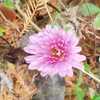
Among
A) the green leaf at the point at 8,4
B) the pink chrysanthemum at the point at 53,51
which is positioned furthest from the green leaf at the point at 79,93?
the green leaf at the point at 8,4

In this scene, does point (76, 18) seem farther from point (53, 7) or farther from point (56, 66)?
point (56, 66)

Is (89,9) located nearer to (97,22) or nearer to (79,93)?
(97,22)

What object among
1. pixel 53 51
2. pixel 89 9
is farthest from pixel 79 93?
pixel 89 9

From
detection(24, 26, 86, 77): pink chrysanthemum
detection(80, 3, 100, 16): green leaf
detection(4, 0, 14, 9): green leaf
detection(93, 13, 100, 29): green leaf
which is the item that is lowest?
detection(24, 26, 86, 77): pink chrysanthemum

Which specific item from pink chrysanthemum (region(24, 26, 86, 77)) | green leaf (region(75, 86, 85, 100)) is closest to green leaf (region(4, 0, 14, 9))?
pink chrysanthemum (region(24, 26, 86, 77))

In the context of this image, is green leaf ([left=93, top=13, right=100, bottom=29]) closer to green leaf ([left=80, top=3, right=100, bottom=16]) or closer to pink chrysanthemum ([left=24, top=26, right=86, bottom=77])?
green leaf ([left=80, top=3, right=100, bottom=16])

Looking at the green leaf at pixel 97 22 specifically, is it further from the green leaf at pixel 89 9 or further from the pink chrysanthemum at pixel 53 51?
the pink chrysanthemum at pixel 53 51

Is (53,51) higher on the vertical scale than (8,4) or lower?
lower
